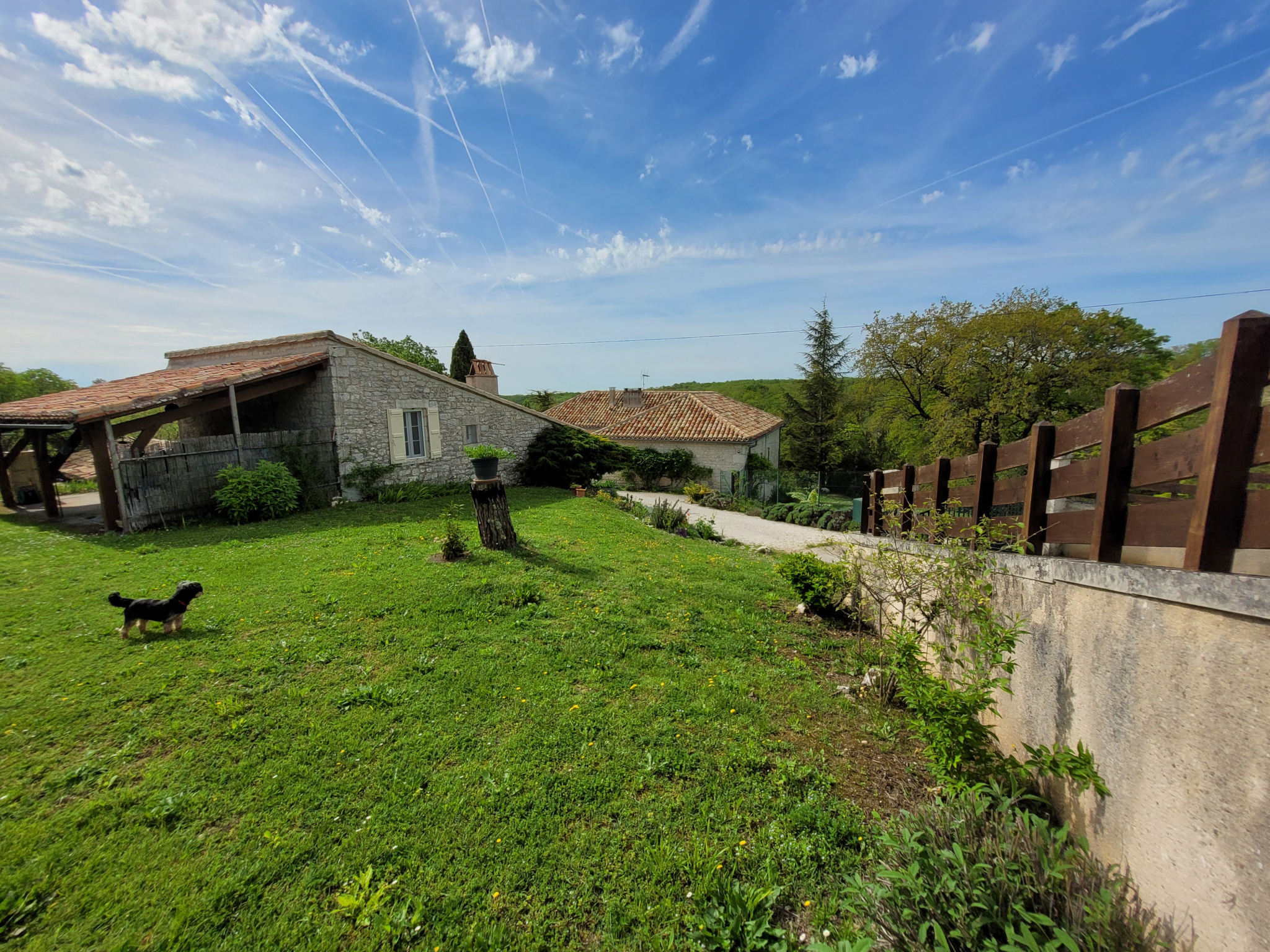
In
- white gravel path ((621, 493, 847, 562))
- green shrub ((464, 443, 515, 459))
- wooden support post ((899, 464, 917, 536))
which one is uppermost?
green shrub ((464, 443, 515, 459))

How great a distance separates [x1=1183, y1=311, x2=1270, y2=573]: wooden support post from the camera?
1.88 m

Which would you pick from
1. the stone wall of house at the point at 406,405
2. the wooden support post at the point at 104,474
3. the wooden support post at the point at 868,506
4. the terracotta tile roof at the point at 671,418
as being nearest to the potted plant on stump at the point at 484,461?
the stone wall of house at the point at 406,405

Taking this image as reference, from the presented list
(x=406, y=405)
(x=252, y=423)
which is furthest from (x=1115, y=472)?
(x=252, y=423)

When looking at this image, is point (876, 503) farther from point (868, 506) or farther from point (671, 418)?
point (671, 418)

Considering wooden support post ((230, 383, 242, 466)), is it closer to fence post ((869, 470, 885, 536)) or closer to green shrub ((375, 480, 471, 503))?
green shrub ((375, 480, 471, 503))

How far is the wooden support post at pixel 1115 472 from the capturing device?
2.46 meters

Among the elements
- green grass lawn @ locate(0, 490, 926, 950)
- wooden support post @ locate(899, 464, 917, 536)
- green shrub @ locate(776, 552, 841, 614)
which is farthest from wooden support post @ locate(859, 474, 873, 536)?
green grass lawn @ locate(0, 490, 926, 950)

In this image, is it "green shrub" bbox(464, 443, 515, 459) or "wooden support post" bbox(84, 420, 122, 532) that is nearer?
"wooden support post" bbox(84, 420, 122, 532)

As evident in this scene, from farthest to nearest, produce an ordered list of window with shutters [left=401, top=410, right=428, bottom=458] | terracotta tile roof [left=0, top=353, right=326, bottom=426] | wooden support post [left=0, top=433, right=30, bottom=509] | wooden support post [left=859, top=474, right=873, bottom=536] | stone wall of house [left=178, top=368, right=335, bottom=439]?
window with shutters [left=401, top=410, right=428, bottom=458] < stone wall of house [left=178, top=368, right=335, bottom=439] < wooden support post [left=0, top=433, right=30, bottom=509] < terracotta tile roof [left=0, top=353, right=326, bottom=426] < wooden support post [left=859, top=474, right=873, bottom=536]

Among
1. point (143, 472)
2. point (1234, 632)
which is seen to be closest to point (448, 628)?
point (1234, 632)

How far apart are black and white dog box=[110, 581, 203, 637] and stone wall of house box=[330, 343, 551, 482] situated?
26.6 ft

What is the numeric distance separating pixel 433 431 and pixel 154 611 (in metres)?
10.1

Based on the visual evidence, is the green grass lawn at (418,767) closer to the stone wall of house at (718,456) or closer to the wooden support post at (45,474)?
the wooden support post at (45,474)

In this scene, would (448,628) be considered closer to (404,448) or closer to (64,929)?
(64,929)
